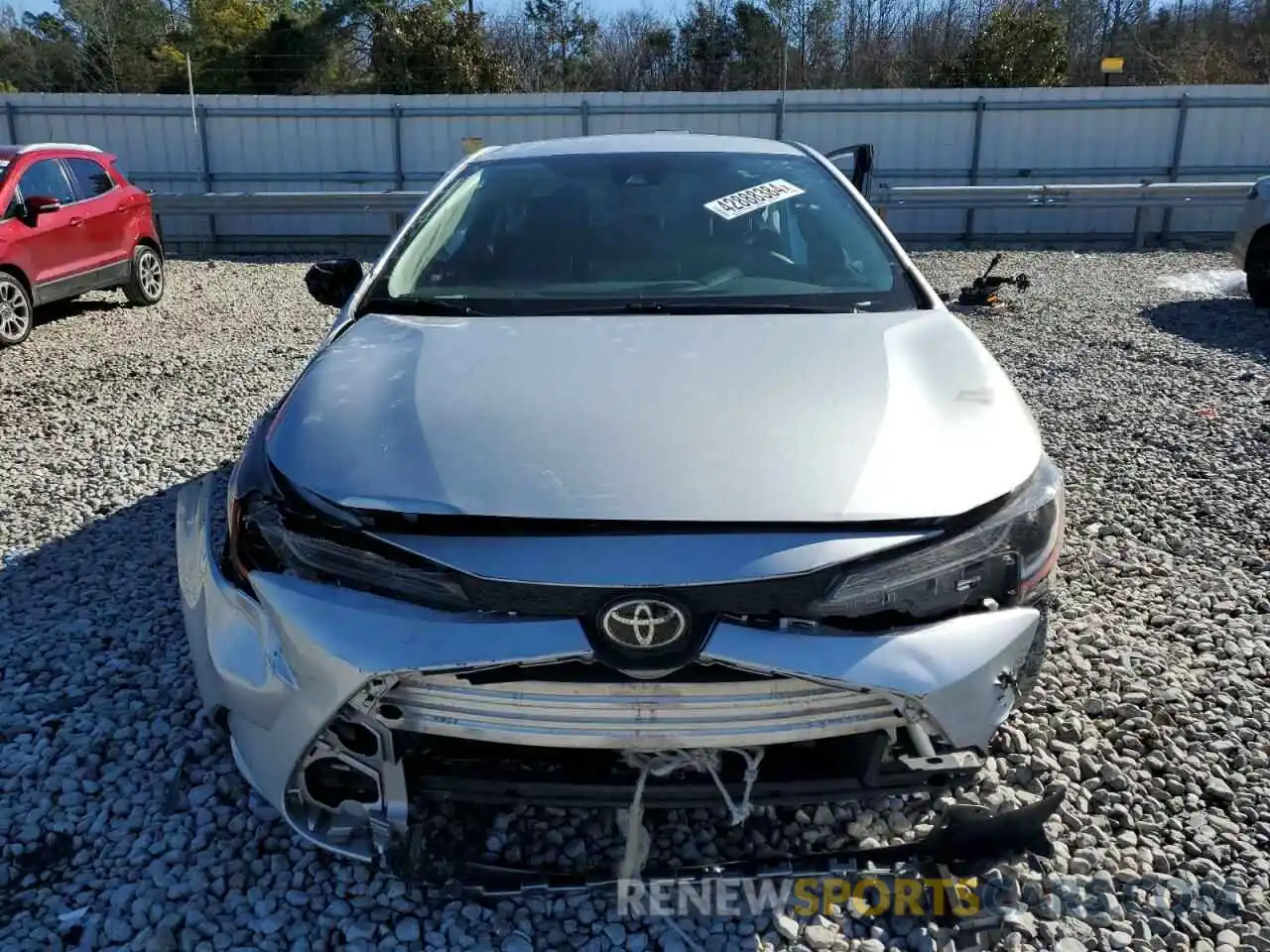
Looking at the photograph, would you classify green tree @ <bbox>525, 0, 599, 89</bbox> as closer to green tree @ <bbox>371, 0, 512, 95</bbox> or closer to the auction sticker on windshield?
green tree @ <bbox>371, 0, 512, 95</bbox>

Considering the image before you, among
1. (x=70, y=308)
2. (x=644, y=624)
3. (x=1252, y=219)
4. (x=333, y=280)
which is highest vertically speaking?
(x=333, y=280)

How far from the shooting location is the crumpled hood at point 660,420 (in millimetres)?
1839

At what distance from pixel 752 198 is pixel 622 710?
81.0 inches

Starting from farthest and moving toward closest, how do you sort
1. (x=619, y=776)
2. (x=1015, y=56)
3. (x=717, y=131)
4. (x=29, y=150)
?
(x=1015, y=56) < (x=717, y=131) < (x=29, y=150) < (x=619, y=776)

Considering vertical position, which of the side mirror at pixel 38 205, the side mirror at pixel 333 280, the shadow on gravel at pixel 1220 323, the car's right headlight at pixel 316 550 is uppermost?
the side mirror at pixel 333 280

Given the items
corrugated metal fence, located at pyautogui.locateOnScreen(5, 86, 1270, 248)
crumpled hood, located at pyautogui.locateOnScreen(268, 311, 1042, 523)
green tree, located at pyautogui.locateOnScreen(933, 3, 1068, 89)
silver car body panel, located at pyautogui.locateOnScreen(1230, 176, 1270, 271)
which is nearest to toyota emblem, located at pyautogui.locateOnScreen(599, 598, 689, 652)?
crumpled hood, located at pyautogui.locateOnScreen(268, 311, 1042, 523)

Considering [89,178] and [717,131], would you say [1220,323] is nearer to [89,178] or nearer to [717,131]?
[717,131]

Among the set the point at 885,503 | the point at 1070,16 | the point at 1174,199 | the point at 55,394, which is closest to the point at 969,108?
the point at 1174,199

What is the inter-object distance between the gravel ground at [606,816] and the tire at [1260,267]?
11.2 ft

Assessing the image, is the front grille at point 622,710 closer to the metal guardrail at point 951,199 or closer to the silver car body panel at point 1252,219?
the silver car body panel at point 1252,219

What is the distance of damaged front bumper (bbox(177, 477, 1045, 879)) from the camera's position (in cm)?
173

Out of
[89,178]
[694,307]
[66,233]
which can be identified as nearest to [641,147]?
[694,307]

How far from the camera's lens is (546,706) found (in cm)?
177

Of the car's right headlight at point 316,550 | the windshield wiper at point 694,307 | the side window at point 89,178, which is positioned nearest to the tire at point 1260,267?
→ the windshield wiper at point 694,307
